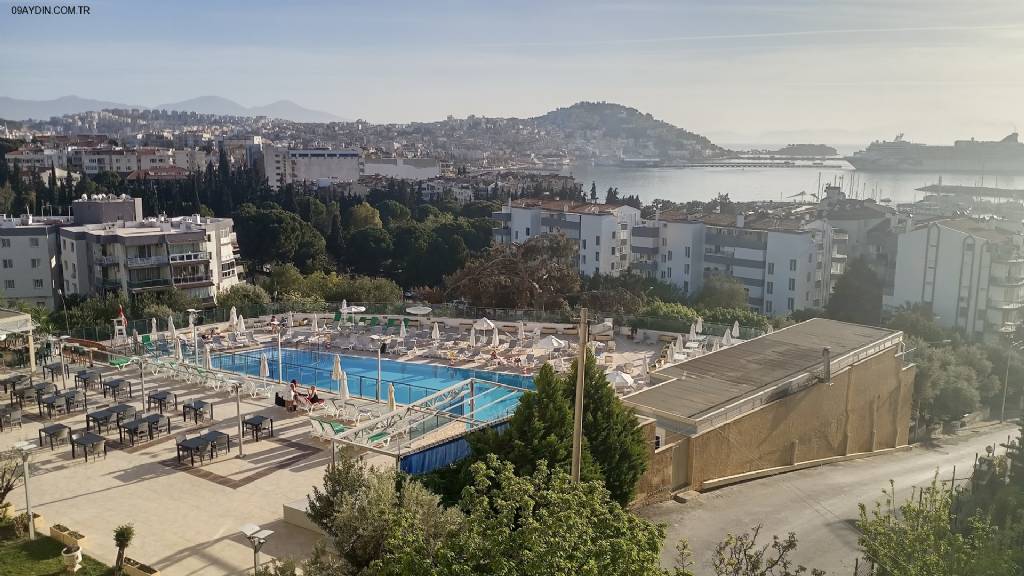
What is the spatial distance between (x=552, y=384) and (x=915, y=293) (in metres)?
43.1

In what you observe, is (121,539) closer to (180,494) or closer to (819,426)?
(180,494)

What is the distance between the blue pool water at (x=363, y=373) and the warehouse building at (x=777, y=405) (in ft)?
16.5

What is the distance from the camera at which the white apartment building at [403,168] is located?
15475 cm

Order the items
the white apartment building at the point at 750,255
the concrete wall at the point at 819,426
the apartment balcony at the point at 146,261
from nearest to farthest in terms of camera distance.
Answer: the concrete wall at the point at 819,426 < the apartment balcony at the point at 146,261 < the white apartment building at the point at 750,255

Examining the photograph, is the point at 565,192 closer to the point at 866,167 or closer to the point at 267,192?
the point at 267,192

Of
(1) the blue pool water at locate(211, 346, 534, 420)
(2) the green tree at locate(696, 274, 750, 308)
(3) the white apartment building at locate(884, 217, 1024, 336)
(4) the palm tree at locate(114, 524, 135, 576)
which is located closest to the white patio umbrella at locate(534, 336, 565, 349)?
(1) the blue pool water at locate(211, 346, 534, 420)

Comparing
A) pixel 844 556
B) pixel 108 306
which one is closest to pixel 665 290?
pixel 108 306

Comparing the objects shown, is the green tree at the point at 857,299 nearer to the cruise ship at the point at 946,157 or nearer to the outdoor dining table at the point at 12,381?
the outdoor dining table at the point at 12,381

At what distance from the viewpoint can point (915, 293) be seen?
47.6 m

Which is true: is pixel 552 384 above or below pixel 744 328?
above

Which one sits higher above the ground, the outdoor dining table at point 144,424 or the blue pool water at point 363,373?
the outdoor dining table at point 144,424

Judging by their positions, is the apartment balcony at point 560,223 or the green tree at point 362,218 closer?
the apartment balcony at point 560,223

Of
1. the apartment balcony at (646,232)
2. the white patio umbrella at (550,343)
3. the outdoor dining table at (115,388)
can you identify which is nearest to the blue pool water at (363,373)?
the white patio umbrella at (550,343)

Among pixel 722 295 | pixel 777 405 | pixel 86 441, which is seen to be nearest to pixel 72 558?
pixel 86 441
